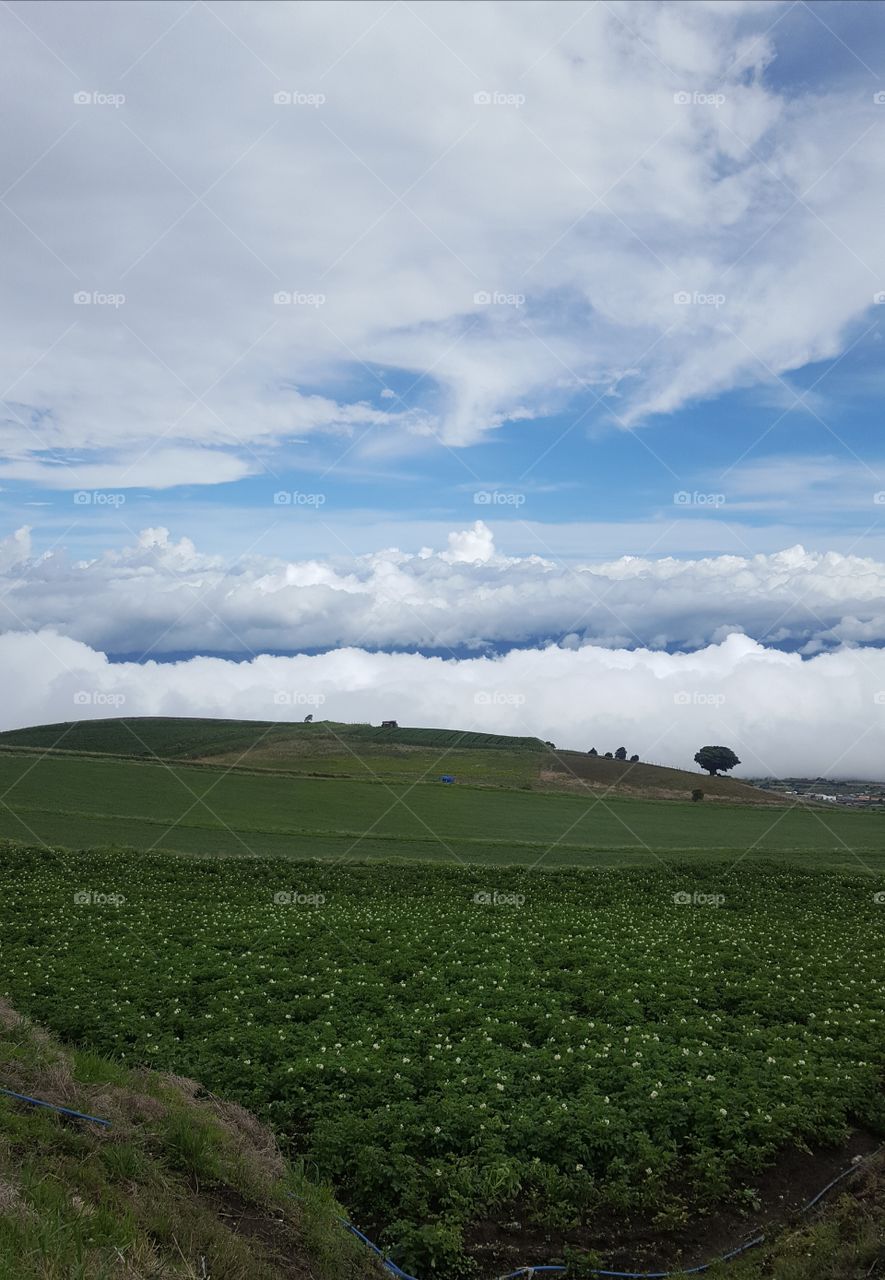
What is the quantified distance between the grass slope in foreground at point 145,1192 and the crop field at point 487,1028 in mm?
1050

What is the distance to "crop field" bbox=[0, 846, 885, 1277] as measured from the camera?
11.2 metres

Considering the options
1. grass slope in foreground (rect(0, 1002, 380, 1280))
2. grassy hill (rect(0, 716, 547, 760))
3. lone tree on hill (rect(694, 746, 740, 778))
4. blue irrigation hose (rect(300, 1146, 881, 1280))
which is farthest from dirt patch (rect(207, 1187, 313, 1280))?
lone tree on hill (rect(694, 746, 740, 778))

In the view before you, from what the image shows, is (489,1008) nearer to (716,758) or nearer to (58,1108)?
(58,1108)

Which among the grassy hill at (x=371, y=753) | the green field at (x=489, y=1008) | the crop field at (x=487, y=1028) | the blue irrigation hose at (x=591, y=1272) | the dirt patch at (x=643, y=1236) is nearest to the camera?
the blue irrigation hose at (x=591, y=1272)

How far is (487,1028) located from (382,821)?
124 ft

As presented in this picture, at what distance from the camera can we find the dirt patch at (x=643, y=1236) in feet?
32.6

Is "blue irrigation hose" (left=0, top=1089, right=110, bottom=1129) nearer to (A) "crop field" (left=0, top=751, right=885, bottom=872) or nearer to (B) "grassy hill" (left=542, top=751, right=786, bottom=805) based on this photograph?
(A) "crop field" (left=0, top=751, right=885, bottom=872)

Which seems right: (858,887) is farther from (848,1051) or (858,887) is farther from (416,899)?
(848,1051)

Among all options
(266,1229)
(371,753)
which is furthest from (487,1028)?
(371,753)

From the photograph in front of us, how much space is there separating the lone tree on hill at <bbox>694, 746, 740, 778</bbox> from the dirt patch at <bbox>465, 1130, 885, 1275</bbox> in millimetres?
→ 130755

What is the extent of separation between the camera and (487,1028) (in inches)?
620

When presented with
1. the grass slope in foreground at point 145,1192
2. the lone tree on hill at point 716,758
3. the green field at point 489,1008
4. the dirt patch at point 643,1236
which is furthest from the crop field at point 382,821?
the lone tree on hill at point 716,758

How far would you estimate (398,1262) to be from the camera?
9.68 m

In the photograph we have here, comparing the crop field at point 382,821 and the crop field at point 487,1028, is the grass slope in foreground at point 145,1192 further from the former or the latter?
the crop field at point 382,821
